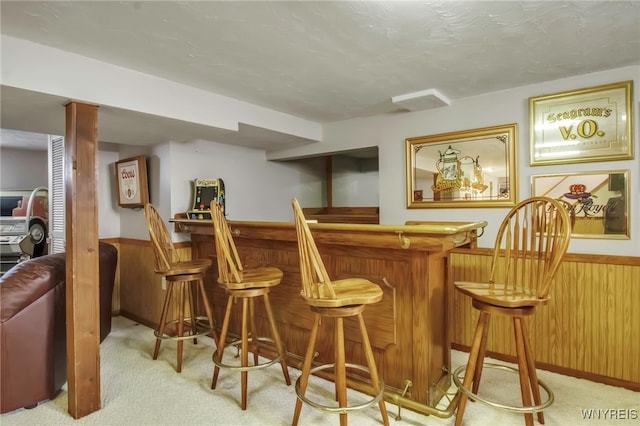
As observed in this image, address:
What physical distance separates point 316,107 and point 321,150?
741mm

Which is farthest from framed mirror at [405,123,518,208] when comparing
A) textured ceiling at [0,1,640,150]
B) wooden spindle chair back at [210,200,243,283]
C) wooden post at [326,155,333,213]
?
wooden post at [326,155,333,213]

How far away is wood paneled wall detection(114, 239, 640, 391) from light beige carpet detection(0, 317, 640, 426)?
0.41ft

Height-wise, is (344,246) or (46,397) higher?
(344,246)

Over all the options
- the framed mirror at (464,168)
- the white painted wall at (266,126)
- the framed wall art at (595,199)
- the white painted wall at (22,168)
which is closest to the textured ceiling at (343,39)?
the white painted wall at (266,126)

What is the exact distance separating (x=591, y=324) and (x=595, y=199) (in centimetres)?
87

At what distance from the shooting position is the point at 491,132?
274 cm

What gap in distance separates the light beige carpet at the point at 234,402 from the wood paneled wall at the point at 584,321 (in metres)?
0.12

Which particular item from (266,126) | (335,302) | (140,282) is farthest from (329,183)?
(335,302)

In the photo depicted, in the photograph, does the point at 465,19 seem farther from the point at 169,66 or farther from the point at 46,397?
the point at 46,397

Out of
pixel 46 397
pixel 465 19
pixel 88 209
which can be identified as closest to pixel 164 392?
pixel 46 397

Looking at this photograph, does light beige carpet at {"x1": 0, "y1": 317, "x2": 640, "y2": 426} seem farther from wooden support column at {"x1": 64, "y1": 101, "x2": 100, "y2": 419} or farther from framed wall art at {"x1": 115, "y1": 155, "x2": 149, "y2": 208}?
framed wall art at {"x1": 115, "y1": 155, "x2": 149, "y2": 208}

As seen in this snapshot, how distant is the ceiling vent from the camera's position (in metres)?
2.69

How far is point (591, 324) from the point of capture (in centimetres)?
236

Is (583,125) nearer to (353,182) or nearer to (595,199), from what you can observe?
(595,199)
